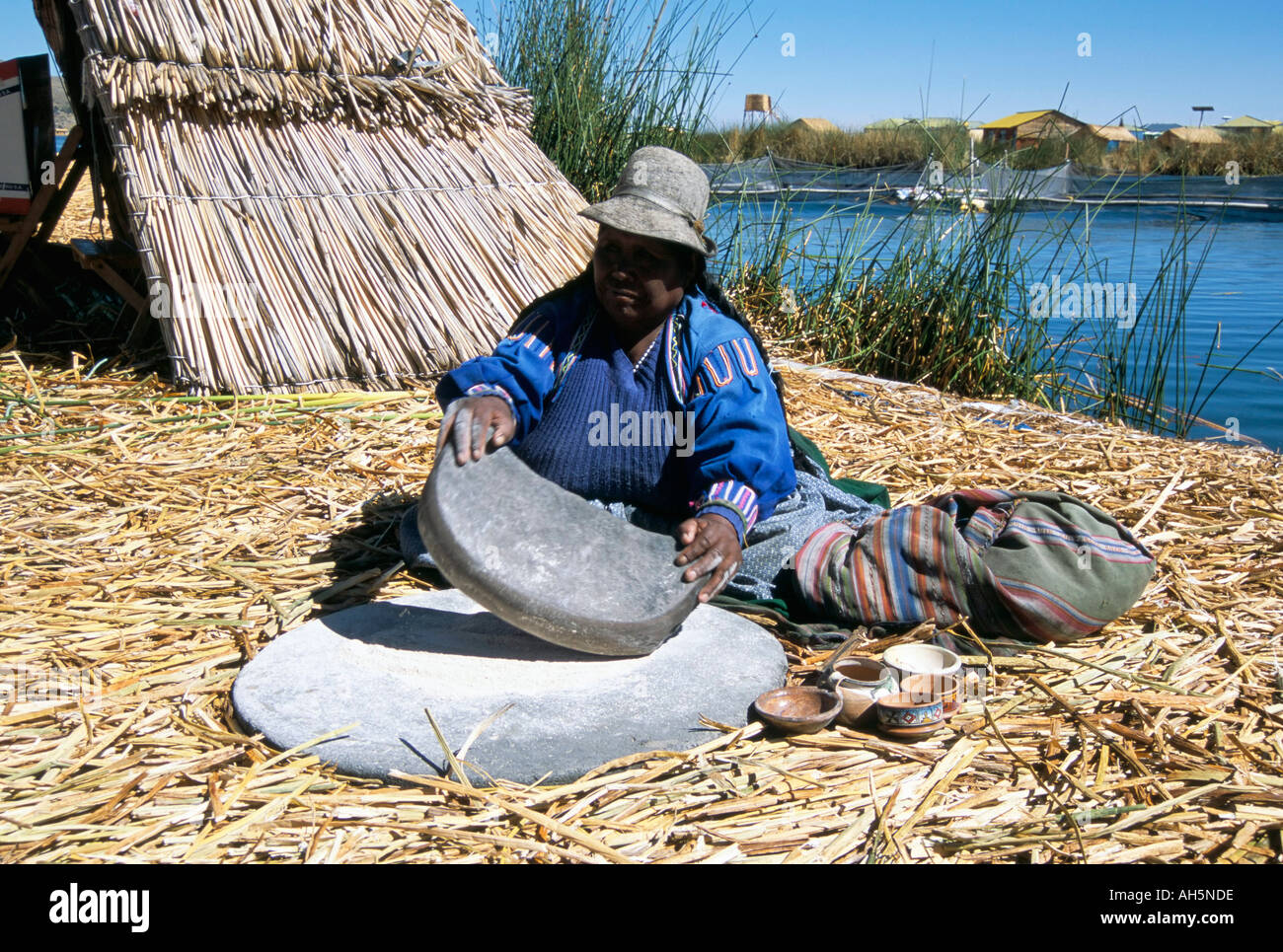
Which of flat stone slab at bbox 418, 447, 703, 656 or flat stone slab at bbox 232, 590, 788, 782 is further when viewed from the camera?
flat stone slab at bbox 418, 447, 703, 656

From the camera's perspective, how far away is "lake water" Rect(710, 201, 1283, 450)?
558 centimetres

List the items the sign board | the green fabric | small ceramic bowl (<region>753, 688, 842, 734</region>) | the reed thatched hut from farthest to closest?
the sign board → the reed thatched hut → the green fabric → small ceramic bowl (<region>753, 688, 842, 734</region>)

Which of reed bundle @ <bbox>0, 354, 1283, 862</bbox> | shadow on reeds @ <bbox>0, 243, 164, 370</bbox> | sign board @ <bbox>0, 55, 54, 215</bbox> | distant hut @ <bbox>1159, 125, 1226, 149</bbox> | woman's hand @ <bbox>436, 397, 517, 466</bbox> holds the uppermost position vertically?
distant hut @ <bbox>1159, 125, 1226, 149</bbox>

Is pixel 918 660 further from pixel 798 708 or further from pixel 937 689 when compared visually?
pixel 798 708

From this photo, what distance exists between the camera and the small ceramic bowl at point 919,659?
2.23m

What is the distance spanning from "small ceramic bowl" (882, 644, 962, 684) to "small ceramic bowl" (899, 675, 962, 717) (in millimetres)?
28

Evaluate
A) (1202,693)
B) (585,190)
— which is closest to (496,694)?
(1202,693)

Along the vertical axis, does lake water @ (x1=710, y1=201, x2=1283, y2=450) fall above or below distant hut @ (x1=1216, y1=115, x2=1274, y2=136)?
below

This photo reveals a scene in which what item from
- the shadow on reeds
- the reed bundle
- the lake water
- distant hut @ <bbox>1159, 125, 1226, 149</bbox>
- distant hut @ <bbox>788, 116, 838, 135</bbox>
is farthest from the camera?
distant hut @ <bbox>788, 116, 838, 135</bbox>

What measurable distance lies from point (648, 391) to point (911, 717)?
3.21 feet

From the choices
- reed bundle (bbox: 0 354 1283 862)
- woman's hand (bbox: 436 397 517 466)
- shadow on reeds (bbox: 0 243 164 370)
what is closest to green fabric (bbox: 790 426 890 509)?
reed bundle (bbox: 0 354 1283 862)

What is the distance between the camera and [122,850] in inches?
66.2

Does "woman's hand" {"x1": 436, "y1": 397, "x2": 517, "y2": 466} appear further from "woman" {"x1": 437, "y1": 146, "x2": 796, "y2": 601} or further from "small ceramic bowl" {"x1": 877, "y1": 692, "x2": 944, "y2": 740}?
"small ceramic bowl" {"x1": 877, "y1": 692, "x2": 944, "y2": 740}

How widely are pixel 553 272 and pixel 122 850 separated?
3320 millimetres
